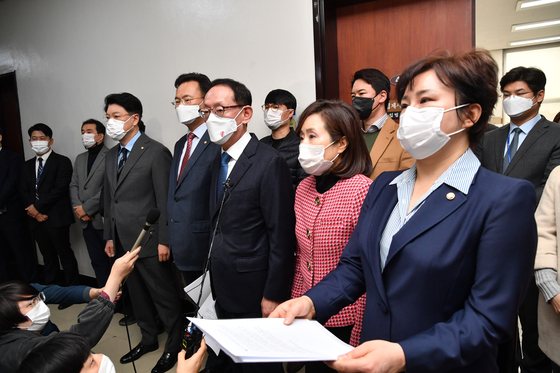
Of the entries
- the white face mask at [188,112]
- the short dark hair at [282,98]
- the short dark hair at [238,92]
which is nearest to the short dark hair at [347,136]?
the short dark hair at [238,92]

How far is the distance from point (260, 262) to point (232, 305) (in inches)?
10.7

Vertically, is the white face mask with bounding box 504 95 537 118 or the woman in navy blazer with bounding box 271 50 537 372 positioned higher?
the white face mask with bounding box 504 95 537 118

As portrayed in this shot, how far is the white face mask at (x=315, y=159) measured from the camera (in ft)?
4.79

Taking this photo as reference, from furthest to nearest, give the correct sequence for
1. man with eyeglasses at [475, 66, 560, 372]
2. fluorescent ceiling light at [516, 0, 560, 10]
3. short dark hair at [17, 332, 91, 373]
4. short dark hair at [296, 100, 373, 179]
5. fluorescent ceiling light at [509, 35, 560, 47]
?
fluorescent ceiling light at [509, 35, 560, 47]
fluorescent ceiling light at [516, 0, 560, 10]
man with eyeglasses at [475, 66, 560, 372]
short dark hair at [296, 100, 373, 179]
short dark hair at [17, 332, 91, 373]

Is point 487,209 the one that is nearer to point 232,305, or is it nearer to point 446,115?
point 446,115

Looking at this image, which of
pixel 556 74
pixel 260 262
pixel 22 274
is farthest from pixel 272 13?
pixel 556 74

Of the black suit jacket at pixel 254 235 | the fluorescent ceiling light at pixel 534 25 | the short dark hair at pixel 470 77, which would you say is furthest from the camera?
the fluorescent ceiling light at pixel 534 25

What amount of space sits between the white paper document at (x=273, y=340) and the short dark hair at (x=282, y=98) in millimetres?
1825

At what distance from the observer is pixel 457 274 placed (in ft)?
2.68

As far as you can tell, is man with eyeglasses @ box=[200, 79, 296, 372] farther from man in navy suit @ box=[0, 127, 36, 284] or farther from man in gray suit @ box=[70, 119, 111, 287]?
man in navy suit @ box=[0, 127, 36, 284]

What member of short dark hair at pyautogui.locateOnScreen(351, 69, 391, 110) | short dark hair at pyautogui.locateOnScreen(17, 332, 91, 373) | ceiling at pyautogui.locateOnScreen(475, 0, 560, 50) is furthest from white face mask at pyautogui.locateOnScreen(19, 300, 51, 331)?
ceiling at pyautogui.locateOnScreen(475, 0, 560, 50)

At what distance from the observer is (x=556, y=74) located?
721 cm

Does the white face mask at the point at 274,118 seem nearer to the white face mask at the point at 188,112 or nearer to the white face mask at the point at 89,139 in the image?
the white face mask at the point at 188,112

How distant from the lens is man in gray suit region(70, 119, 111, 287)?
324cm
